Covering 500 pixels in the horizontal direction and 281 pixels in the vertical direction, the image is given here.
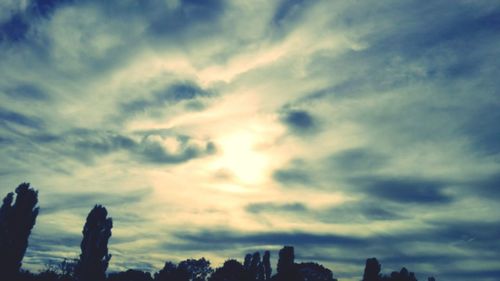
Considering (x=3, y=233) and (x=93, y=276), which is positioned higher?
(x=3, y=233)

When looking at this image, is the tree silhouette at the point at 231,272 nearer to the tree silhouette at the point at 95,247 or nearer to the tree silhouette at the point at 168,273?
the tree silhouette at the point at 168,273

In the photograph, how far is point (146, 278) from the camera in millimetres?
110125

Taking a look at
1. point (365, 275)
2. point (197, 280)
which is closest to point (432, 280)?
point (365, 275)

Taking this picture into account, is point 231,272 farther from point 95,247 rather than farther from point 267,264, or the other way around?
point 95,247

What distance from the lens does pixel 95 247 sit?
3095 inches

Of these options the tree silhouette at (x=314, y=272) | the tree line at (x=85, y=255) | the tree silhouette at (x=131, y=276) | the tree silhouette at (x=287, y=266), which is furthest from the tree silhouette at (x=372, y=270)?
the tree silhouette at (x=131, y=276)

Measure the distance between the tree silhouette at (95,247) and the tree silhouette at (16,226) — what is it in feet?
35.9

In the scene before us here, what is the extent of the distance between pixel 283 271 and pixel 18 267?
54.0 metres

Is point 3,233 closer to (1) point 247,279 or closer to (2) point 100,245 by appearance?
(2) point 100,245

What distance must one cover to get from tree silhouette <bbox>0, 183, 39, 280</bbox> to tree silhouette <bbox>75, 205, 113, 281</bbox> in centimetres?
1094

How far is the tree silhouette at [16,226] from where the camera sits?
218 ft

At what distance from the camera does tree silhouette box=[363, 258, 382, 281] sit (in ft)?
276

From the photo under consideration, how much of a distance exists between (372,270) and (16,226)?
238 feet

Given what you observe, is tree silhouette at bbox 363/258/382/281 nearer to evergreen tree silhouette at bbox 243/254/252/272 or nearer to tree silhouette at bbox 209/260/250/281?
tree silhouette at bbox 209/260/250/281
